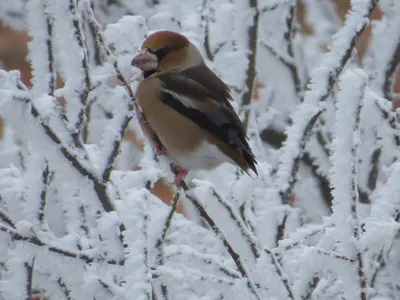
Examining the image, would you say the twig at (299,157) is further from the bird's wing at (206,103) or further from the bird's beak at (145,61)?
the bird's beak at (145,61)

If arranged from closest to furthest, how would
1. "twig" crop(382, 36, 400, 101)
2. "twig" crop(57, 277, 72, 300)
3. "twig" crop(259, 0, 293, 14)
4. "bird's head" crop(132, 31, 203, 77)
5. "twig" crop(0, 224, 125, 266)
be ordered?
"twig" crop(0, 224, 125, 266) → "twig" crop(57, 277, 72, 300) → "bird's head" crop(132, 31, 203, 77) → "twig" crop(259, 0, 293, 14) → "twig" crop(382, 36, 400, 101)

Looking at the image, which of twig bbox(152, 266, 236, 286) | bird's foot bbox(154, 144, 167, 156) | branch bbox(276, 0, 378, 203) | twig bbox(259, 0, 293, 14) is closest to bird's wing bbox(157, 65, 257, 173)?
bird's foot bbox(154, 144, 167, 156)

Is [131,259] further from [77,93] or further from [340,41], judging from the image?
[340,41]

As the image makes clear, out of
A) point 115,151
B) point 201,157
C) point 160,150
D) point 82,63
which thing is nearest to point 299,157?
point 201,157

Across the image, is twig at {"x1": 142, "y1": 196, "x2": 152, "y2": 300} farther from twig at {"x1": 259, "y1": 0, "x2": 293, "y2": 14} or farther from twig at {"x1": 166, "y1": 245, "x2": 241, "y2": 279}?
twig at {"x1": 259, "y1": 0, "x2": 293, "y2": 14}

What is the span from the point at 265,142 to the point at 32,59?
2131mm

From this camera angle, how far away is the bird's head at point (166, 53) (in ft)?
9.35

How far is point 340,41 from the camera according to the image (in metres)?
2.95

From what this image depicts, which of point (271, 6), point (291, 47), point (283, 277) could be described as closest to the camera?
point (283, 277)

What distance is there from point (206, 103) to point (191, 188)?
29 cm

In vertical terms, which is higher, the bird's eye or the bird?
the bird's eye

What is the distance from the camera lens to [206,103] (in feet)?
8.86

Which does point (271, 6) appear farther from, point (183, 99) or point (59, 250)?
point (59, 250)

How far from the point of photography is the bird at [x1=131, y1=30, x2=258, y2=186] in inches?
104
